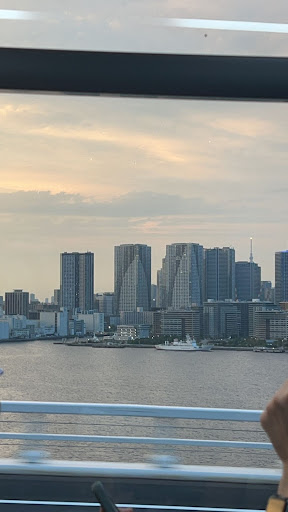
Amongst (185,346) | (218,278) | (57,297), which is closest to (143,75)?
(218,278)

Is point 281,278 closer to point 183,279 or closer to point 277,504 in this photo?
point 183,279

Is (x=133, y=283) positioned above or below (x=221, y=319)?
above

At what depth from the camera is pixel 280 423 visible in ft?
1.66

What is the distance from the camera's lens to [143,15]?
194 centimetres

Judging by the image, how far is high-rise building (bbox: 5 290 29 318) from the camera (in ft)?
11.7

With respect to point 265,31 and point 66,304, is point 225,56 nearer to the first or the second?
point 265,31

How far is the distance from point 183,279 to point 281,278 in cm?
54

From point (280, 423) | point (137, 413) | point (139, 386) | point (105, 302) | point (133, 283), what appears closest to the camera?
point (280, 423)

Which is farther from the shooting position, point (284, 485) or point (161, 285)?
point (161, 285)

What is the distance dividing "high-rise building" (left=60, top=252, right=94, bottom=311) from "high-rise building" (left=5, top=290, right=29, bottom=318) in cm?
21

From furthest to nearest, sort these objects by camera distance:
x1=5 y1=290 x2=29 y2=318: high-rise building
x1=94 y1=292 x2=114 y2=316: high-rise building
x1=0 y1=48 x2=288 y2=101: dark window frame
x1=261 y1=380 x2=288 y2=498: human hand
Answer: x1=94 y1=292 x2=114 y2=316: high-rise building < x1=5 y1=290 x2=29 y2=318: high-rise building < x1=0 y1=48 x2=288 y2=101: dark window frame < x1=261 y1=380 x2=288 y2=498: human hand

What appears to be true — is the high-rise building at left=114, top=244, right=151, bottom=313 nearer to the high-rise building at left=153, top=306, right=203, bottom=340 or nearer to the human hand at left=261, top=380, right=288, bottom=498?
the high-rise building at left=153, top=306, right=203, bottom=340

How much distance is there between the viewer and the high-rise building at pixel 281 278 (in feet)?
10.6

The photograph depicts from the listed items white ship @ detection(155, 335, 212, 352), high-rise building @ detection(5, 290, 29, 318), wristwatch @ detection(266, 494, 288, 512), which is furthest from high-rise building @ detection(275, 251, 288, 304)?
wristwatch @ detection(266, 494, 288, 512)
